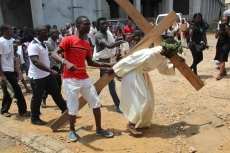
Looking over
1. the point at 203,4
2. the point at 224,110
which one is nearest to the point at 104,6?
the point at 203,4

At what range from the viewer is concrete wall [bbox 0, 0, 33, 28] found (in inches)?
686

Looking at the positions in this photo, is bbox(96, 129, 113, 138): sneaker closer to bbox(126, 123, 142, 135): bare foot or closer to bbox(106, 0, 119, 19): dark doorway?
bbox(126, 123, 142, 135): bare foot

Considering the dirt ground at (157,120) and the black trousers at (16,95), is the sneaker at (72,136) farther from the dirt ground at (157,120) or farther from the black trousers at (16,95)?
the black trousers at (16,95)

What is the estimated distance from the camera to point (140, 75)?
12.3ft

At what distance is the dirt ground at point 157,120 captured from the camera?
364 cm

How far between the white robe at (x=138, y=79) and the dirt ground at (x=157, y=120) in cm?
40

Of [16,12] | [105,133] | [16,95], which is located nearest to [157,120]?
[105,133]

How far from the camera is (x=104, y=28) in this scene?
4816 mm

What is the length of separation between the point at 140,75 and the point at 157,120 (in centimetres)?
123

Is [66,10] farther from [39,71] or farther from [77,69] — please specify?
[77,69]

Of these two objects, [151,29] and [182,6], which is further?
[182,6]

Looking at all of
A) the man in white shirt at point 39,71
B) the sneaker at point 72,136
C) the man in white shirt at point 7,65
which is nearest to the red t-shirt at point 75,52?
the man in white shirt at point 39,71

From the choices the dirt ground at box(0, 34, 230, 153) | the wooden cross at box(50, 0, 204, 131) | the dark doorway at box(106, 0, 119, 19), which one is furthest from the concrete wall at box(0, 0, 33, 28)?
the wooden cross at box(50, 0, 204, 131)

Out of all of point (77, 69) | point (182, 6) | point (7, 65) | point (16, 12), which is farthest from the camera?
point (182, 6)
